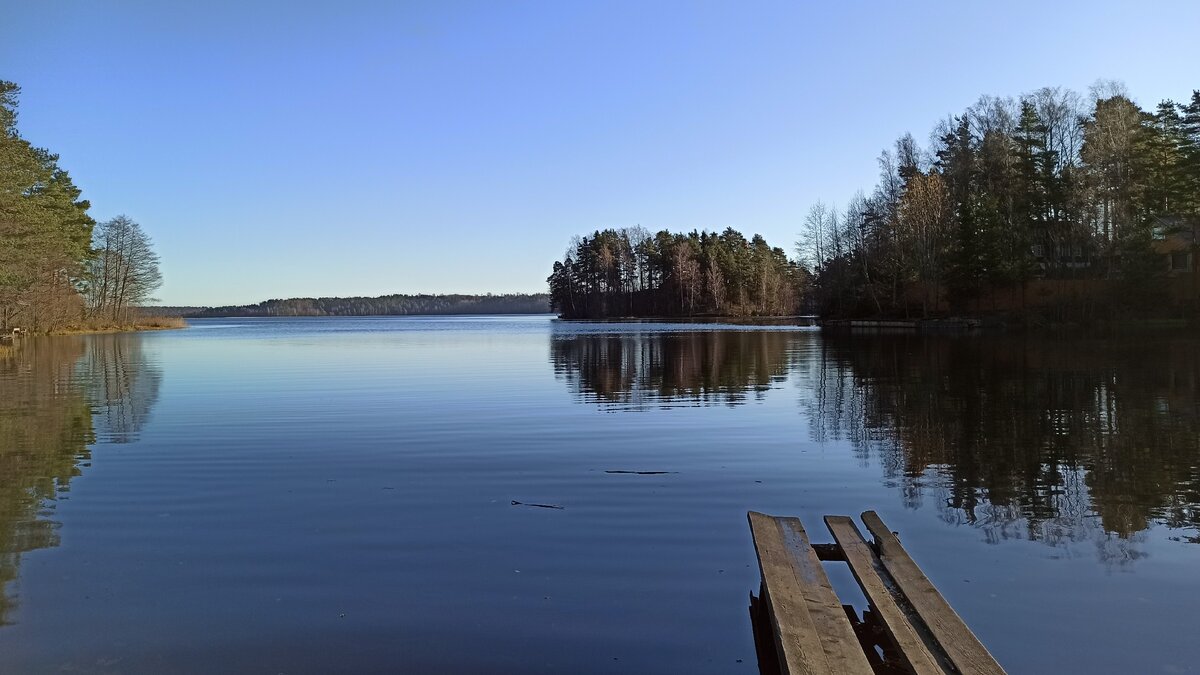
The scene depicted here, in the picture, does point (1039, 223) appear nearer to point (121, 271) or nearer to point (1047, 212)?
point (1047, 212)

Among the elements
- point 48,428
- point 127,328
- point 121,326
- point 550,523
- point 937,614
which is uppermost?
point 121,326

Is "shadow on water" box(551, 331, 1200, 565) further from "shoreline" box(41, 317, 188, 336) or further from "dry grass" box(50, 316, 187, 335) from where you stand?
"shoreline" box(41, 317, 188, 336)

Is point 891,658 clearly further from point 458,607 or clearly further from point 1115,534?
point 1115,534

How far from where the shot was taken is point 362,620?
494 cm

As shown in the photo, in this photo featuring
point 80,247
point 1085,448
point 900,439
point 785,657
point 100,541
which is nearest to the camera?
point 785,657

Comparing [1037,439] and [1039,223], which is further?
[1039,223]

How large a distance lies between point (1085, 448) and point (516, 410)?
948 centimetres

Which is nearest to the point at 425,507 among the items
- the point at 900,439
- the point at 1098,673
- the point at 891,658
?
the point at 891,658

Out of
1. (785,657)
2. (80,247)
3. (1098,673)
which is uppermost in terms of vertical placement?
(80,247)

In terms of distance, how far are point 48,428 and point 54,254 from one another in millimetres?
40099

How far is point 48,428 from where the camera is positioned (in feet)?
44.0


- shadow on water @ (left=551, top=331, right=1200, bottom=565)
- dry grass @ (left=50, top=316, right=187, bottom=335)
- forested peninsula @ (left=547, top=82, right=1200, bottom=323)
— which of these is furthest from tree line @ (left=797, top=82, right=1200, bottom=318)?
dry grass @ (left=50, top=316, right=187, bottom=335)

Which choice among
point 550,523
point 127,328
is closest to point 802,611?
point 550,523

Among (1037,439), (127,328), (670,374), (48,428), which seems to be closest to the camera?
(1037,439)
